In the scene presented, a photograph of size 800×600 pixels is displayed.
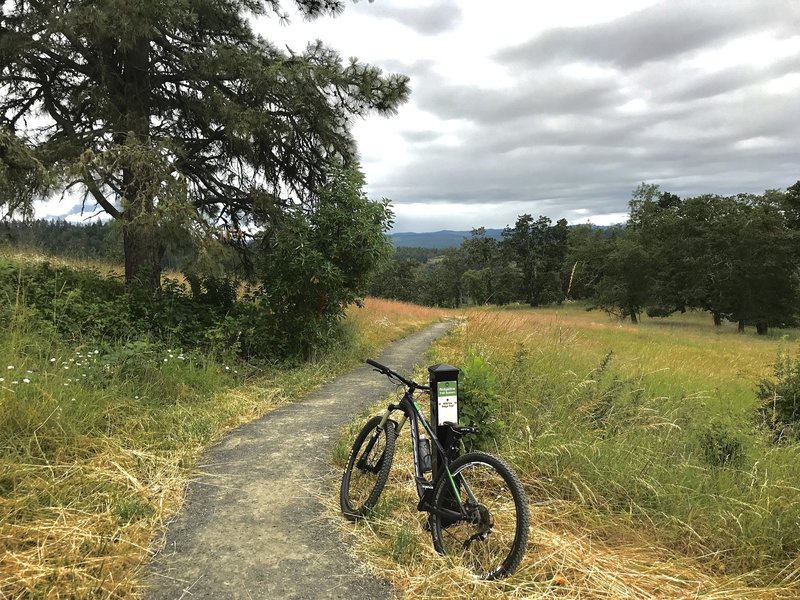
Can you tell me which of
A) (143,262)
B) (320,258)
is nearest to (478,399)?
(320,258)

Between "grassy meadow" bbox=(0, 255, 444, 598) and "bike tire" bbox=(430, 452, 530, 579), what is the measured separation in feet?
5.73

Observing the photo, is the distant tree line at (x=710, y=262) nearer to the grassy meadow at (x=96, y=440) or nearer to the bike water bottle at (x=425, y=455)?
the grassy meadow at (x=96, y=440)

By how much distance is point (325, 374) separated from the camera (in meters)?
7.88

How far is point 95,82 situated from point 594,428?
887 centimetres

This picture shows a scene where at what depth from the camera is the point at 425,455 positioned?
3.22 m

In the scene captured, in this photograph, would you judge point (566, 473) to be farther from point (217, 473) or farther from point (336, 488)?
point (217, 473)

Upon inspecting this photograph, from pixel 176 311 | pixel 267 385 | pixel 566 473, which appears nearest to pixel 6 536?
pixel 566 473

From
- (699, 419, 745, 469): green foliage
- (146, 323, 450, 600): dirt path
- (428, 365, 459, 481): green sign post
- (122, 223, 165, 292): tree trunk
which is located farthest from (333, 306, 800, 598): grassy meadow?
(122, 223, 165, 292): tree trunk

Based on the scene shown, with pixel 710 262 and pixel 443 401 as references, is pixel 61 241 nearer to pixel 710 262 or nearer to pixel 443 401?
pixel 443 401

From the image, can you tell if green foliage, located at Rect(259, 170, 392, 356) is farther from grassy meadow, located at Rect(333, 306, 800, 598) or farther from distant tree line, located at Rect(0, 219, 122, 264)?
grassy meadow, located at Rect(333, 306, 800, 598)

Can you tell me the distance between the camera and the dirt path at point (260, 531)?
8.77 feet

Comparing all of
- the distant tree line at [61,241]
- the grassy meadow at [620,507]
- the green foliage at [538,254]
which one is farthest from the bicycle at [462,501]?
the green foliage at [538,254]

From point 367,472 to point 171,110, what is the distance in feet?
24.8

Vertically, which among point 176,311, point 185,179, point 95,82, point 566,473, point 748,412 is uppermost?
point 95,82
